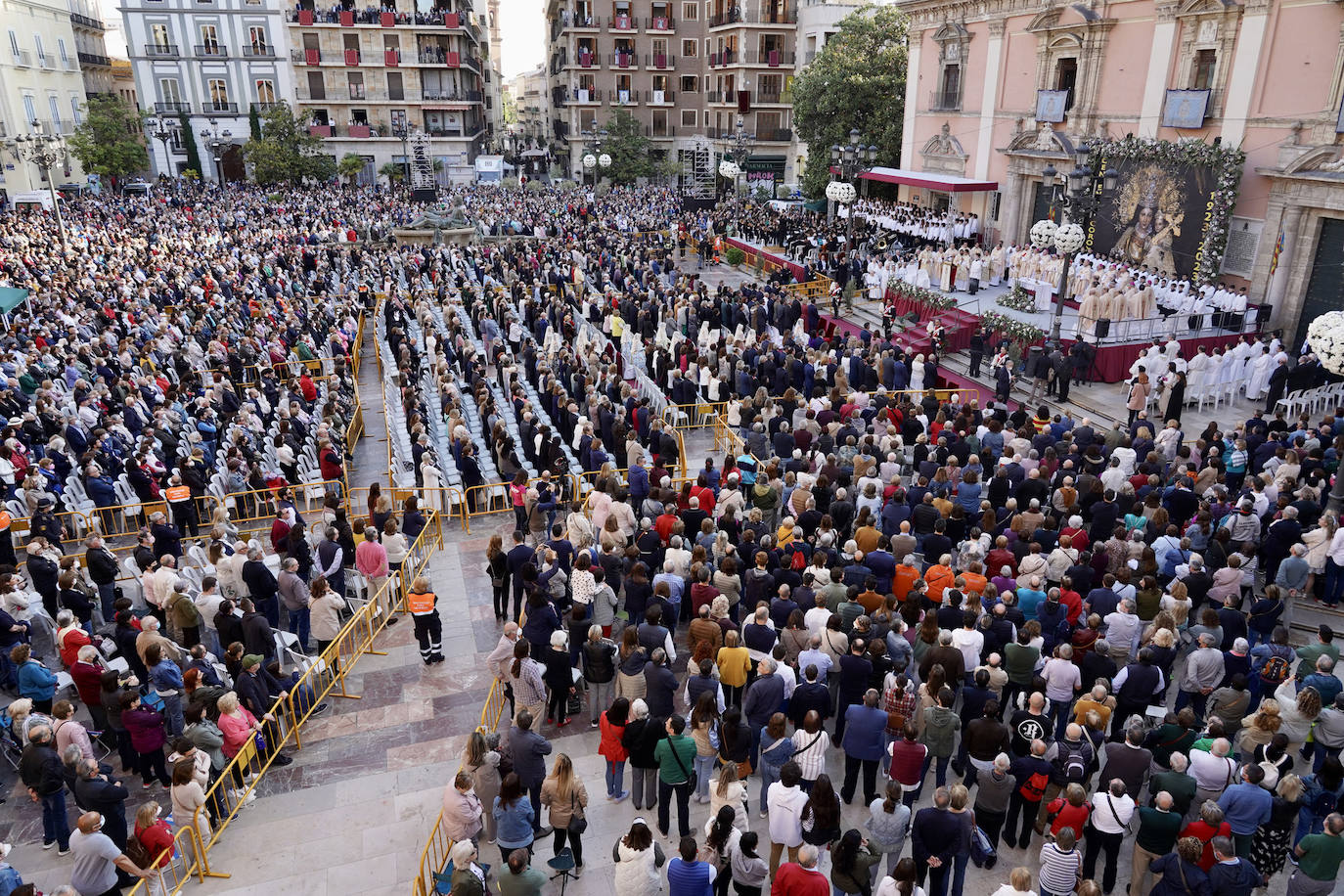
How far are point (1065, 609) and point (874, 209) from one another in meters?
31.3

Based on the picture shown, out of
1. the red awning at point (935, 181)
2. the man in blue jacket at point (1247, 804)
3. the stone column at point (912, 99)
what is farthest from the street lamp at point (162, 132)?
the man in blue jacket at point (1247, 804)

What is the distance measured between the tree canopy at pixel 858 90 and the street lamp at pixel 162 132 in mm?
41322

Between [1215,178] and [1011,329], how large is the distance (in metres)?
7.19

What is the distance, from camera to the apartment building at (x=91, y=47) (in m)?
57.5

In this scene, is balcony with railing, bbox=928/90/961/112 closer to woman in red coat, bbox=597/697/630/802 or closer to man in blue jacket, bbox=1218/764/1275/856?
man in blue jacket, bbox=1218/764/1275/856

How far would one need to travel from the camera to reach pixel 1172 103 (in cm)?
2389

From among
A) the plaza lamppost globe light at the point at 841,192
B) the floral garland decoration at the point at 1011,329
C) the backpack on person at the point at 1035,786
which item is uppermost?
the plaza lamppost globe light at the point at 841,192

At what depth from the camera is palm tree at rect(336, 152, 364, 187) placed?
5525 centimetres

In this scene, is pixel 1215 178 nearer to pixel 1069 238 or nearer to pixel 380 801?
pixel 1069 238

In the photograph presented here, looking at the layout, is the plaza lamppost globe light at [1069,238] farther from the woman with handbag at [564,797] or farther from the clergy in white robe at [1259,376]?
the woman with handbag at [564,797]

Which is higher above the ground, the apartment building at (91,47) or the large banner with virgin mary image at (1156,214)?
the apartment building at (91,47)

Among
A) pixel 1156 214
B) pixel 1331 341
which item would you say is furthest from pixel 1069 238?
pixel 1331 341

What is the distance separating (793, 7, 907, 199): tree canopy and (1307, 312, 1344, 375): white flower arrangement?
31736 mm

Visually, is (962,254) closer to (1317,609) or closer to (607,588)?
(1317,609)
